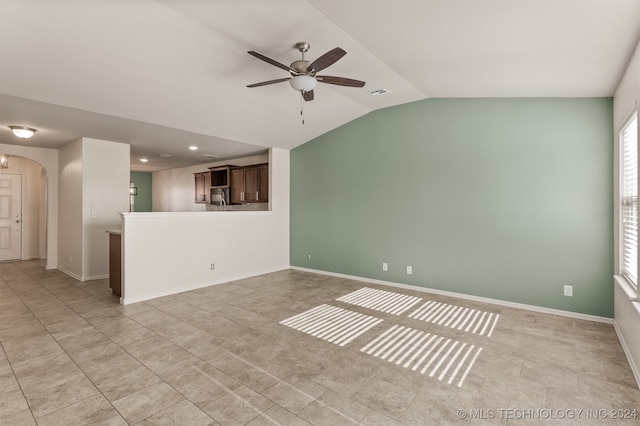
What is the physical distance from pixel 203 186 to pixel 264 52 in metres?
5.93

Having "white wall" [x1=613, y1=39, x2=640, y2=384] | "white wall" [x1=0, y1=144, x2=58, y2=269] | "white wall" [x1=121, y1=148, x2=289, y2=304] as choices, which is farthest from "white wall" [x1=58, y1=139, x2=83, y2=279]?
"white wall" [x1=613, y1=39, x2=640, y2=384]

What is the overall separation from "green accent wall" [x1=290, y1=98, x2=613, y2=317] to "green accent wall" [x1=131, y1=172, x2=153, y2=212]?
6.98m

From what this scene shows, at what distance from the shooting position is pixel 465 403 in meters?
2.20

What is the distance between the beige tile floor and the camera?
2.08 m

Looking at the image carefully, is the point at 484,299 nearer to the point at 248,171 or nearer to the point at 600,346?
the point at 600,346

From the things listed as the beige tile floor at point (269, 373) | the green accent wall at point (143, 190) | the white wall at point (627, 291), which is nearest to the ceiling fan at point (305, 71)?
the white wall at point (627, 291)

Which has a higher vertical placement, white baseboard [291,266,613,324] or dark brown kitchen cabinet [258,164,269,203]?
dark brown kitchen cabinet [258,164,269,203]

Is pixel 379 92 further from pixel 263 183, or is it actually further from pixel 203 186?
pixel 203 186

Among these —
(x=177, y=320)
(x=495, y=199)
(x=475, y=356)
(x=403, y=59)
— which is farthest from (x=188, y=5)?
(x=495, y=199)

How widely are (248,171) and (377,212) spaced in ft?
11.1

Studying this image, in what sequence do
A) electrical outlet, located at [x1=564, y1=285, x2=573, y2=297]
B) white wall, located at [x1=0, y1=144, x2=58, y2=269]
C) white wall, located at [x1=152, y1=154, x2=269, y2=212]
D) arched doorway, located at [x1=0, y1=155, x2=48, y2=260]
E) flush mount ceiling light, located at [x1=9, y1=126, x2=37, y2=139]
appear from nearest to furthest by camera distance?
electrical outlet, located at [x1=564, y1=285, x2=573, y2=297]
flush mount ceiling light, located at [x1=9, y1=126, x2=37, y2=139]
white wall, located at [x1=0, y1=144, x2=58, y2=269]
arched doorway, located at [x1=0, y1=155, x2=48, y2=260]
white wall, located at [x1=152, y1=154, x2=269, y2=212]

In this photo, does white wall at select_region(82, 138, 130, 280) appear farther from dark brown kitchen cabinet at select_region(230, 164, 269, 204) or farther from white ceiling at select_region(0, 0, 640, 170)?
dark brown kitchen cabinet at select_region(230, 164, 269, 204)

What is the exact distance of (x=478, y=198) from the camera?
4.54 m

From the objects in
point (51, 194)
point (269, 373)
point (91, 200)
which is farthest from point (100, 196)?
point (269, 373)
